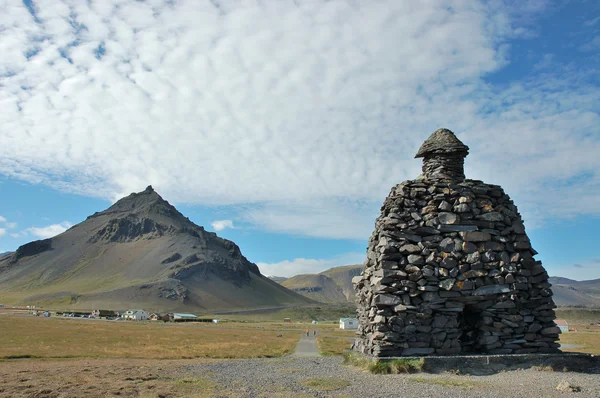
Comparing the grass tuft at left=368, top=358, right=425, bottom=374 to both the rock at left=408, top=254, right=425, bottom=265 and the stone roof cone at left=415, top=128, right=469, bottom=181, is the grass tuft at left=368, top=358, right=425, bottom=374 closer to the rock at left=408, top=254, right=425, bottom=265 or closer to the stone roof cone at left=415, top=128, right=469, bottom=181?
the rock at left=408, top=254, right=425, bottom=265

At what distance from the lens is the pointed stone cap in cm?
1883

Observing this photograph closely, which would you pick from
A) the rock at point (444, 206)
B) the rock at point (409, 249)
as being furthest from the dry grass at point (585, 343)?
the rock at point (409, 249)

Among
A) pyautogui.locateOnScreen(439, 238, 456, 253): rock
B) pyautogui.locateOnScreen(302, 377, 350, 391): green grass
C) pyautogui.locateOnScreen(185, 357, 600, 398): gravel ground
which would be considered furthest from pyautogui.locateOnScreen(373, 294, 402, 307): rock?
pyautogui.locateOnScreen(302, 377, 350, 391): green grass

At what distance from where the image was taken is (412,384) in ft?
39.7

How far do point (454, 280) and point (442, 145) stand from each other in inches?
238

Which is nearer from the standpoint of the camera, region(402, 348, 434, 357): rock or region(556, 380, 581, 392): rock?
region(556, 380, 581, 392): rock

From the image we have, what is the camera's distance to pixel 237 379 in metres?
14.4

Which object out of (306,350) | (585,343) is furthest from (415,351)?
(585,343)

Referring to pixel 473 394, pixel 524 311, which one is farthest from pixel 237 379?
pixel 524 311

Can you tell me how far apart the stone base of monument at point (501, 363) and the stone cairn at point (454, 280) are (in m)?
0.80

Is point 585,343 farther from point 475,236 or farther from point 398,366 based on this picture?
point 398,366

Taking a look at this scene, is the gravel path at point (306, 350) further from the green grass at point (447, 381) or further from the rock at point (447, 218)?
the green grass at point (447, 381)

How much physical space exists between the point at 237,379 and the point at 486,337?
8601mm

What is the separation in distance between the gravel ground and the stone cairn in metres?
1.81
